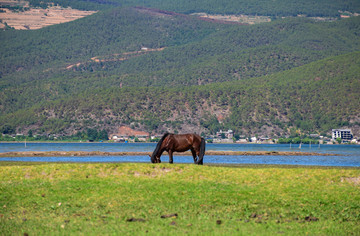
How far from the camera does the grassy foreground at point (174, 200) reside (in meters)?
20.6

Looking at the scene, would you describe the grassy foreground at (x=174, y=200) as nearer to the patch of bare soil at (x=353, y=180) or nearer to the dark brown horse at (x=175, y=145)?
the patch of bare soil at (x=353, y=180)

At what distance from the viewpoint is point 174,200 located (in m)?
23.3

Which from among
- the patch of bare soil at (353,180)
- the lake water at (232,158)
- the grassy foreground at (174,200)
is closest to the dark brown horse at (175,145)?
the grassy foreground at (174,200)

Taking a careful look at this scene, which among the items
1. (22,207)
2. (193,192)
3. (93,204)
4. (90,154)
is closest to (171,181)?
(193,192)

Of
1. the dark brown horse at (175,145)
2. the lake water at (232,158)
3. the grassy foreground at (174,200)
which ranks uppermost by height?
the dark brown horse at (175,145)

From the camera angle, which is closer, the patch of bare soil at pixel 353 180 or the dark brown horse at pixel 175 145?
the patch of bare soil at pixel 353 180

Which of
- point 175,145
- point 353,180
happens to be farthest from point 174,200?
point 175,145

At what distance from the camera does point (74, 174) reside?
88.7 ft

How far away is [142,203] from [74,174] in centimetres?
545

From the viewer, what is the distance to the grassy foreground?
2062 centimetres

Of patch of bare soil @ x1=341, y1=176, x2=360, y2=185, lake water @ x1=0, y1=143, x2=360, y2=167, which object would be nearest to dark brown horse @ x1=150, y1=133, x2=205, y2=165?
patch of bare soil @ x1=341, y1=176, x2=360, y2=185

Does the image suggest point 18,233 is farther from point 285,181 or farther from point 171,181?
point 285,181

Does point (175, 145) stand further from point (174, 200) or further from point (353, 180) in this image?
point (353, 180)

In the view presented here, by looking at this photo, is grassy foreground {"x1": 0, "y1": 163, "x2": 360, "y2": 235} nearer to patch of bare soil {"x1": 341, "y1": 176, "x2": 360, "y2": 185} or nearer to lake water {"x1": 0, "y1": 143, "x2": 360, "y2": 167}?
patch of bare soil {"x1": 341, "y1": 176, "x2": 360, "y2": 185}
